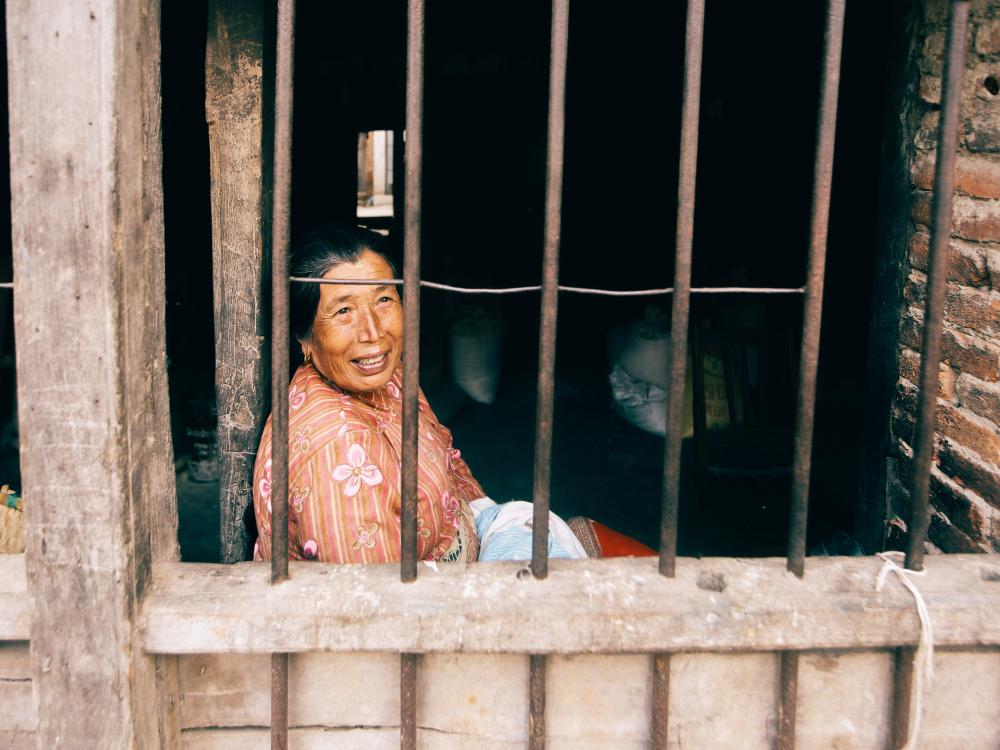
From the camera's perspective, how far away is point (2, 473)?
475 cm

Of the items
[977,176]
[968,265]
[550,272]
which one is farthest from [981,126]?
[550,272]

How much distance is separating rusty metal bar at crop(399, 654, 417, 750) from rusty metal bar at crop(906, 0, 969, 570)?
0.87 meters

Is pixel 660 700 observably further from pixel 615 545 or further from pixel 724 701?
pixel 615 545

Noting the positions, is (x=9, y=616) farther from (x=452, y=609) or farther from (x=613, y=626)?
(x=613, y=626)

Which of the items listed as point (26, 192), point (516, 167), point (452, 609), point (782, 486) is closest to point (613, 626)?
point (452, 609)

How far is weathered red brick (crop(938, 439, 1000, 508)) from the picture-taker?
1.73 meters

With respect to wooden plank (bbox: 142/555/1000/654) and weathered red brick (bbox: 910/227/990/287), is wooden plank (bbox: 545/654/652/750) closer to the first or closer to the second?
wooden plank (bbox: 142/555/1000/654)

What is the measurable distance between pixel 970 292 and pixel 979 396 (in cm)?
21

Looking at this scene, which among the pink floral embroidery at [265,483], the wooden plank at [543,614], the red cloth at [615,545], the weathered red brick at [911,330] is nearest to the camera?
the wooden plank at [543,614]

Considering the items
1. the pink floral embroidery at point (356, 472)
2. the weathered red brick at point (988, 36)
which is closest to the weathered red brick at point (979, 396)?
the weathered red brick at point (988, 36)

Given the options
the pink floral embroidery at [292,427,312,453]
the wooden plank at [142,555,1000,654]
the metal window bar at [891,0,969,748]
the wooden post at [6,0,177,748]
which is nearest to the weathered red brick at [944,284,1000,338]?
the metal window bar at [891,0,969,748]

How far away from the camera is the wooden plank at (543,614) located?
4.55ft

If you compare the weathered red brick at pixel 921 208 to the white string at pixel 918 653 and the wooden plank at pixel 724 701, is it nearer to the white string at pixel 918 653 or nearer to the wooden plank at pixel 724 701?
the white string at pixel 918 653

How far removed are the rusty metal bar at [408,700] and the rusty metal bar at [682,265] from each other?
1.49 feet
